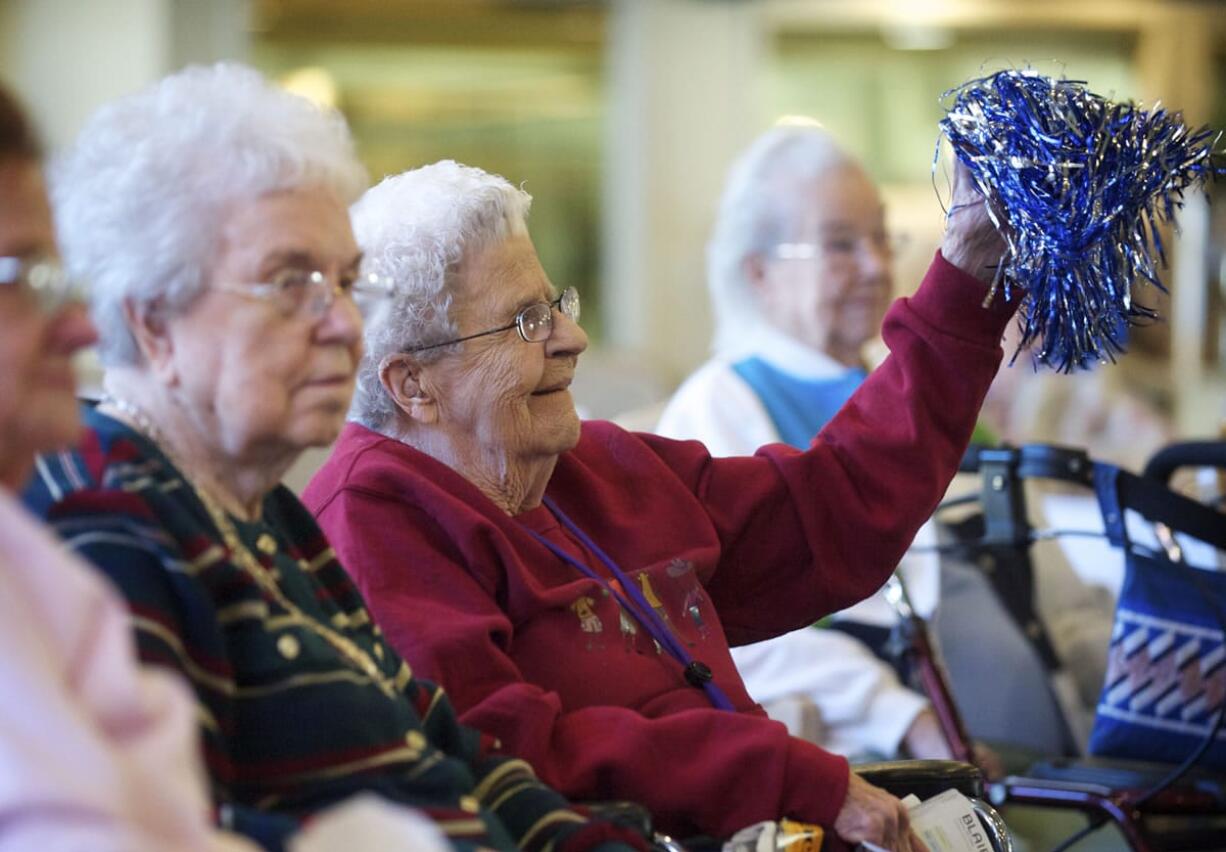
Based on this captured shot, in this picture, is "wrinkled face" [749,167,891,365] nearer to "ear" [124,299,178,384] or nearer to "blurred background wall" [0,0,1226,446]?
"ear" [124,299,178,384]

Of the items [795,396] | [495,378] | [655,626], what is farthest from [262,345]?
[795,396]

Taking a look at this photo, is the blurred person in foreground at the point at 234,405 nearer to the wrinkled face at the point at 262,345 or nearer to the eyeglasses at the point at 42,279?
the wrinkled face at the point at 262,345

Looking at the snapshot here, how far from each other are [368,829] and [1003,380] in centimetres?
365

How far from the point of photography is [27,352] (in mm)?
1052

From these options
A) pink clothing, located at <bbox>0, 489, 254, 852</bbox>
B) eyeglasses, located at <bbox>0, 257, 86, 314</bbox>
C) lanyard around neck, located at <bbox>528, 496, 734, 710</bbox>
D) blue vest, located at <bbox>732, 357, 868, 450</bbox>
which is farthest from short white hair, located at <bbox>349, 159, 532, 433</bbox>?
blue vest, located at <bbox>732, 357, 868, 450</bbox>

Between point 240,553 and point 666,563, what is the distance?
0.68 meters

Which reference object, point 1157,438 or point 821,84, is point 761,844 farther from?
point 821,84

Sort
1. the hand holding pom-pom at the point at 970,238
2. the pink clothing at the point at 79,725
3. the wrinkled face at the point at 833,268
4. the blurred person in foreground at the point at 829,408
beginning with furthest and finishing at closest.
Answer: the wrinkled face at the point at 833,268
the blurred person in foreground at the point at 829,408
the hand holding pom-pom at the point at 970,238
the pink clothing at the point at 79,725

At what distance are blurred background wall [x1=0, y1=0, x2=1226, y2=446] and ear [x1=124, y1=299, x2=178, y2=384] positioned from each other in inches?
189

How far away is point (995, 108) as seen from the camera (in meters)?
1.78

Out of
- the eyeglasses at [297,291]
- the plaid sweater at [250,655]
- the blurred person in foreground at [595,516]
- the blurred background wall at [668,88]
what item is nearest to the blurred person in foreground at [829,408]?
the blurred person in foreground at [595,516]

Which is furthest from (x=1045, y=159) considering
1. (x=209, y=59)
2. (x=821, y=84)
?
(x=821, y=84)

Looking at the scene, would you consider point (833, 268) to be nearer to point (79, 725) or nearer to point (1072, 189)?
point (1072, 189)

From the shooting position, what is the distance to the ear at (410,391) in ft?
5.85
